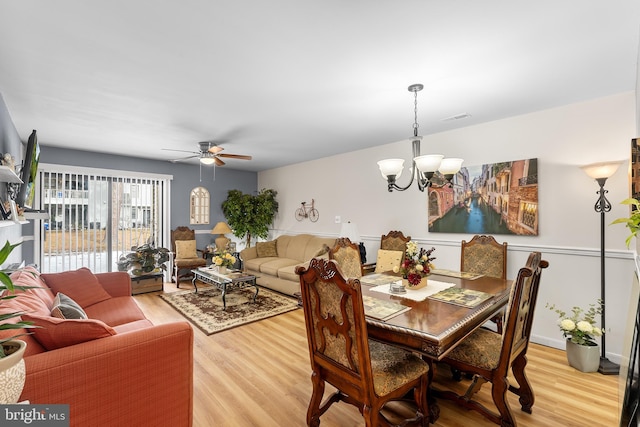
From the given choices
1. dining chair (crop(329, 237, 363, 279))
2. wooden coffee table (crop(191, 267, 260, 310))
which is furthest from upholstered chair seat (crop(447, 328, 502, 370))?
wooden coffee table (crop(191, 267, 260, 310))

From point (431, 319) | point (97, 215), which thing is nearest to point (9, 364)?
point (431, 319)

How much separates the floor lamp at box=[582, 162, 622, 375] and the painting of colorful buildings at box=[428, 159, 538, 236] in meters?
0.53

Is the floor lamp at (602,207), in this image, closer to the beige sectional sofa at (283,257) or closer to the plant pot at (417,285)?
the plant pot at (417,285)

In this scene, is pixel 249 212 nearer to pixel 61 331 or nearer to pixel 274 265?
pixel 274 265

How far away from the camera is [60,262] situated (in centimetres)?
478

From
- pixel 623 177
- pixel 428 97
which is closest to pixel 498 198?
pixel 623 177

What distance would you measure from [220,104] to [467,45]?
7.30 feet

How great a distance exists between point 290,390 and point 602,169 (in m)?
3.23

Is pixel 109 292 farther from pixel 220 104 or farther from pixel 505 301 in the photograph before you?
pixel 505 301

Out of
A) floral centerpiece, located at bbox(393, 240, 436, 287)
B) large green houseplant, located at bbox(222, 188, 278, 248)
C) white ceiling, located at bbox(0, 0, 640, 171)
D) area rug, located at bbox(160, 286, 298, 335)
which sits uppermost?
white ceiling, located at bbox(0, 0, 640, 171)

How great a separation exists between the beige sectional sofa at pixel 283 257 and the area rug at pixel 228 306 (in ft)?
0.70

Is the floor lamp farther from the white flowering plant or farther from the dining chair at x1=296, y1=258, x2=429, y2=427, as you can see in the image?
the dining chair at x1=296, y1=258, x2=429, y2=427

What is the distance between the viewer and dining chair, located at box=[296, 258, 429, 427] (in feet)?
4.65

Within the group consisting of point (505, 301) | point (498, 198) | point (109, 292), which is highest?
point (498, 198)
